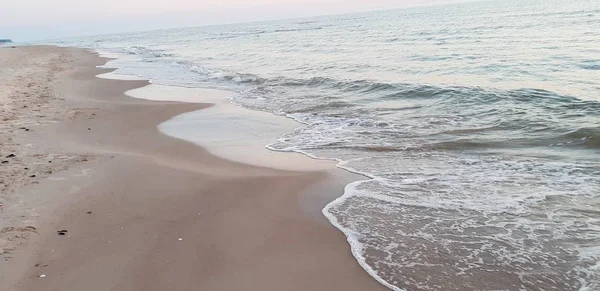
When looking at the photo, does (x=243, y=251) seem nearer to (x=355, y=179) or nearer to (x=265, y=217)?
(x=265, y=217)

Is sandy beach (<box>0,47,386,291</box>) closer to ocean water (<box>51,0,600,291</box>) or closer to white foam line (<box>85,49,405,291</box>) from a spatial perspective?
white foam line (<box>85,49,405,291</box>)

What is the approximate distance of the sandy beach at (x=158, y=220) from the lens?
3.49 metres

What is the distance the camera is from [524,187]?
5.11m

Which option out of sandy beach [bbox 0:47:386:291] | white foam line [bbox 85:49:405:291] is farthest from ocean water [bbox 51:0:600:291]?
sandy beach [bbox 0:47:386:291]

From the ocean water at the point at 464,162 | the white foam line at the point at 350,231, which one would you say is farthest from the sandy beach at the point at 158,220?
the ocean water at the point at 464,162

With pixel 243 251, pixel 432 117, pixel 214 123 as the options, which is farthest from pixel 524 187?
pixel 214 123

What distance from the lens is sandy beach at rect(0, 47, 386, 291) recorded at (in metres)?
3.49

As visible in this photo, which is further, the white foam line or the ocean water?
the ocean water

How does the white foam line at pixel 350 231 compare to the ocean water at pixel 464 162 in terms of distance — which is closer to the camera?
the white foam line at pixel 350 231

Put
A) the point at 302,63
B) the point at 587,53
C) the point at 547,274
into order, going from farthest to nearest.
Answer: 1. the point at 302,63
2. the point at 587,53
3. the point at 547,274

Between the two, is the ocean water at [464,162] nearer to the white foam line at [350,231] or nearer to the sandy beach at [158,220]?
the white foam line at [350,231]

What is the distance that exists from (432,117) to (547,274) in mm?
6124

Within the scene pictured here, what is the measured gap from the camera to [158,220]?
454cm

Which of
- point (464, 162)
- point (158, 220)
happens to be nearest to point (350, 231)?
point (158, 220)
